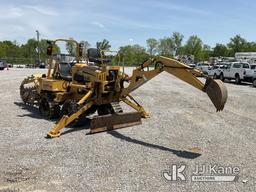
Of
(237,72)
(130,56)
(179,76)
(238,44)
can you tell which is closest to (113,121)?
(179,76)

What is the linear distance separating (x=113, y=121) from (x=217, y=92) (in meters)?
3.32

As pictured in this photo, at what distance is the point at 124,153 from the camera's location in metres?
8.10

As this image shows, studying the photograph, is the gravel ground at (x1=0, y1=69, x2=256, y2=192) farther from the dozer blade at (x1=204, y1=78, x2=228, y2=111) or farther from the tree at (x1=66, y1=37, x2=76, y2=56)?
the tree at (x1=66, y1=37, x2=76, y2=56)

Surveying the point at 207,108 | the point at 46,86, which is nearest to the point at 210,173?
the point at 46,86

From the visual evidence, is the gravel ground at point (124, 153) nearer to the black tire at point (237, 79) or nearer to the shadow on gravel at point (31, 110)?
the shadow on gravel at point (31, 110)

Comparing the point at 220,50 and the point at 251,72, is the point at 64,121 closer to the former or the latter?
the point at 251,72

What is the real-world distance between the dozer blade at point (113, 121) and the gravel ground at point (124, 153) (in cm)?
26

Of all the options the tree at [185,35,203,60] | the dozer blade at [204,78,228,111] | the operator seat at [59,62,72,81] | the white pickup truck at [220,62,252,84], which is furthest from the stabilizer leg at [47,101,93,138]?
the tree at [185,35,203,60]

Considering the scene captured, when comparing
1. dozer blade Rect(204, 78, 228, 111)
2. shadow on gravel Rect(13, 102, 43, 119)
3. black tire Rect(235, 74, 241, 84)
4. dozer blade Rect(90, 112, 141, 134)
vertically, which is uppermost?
dozer blade Rect(204, 78, 228, 111)

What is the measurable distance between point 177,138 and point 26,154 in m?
3.73

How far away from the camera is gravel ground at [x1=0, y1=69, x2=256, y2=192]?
6332mm

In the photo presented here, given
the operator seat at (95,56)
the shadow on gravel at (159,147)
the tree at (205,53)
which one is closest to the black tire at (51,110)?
the operator seat at (95,56)

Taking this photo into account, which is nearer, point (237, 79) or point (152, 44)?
point (237, 79)

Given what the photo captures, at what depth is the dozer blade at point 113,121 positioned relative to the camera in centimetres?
988
